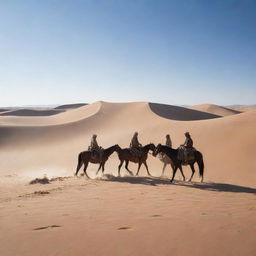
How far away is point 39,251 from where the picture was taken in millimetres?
4484

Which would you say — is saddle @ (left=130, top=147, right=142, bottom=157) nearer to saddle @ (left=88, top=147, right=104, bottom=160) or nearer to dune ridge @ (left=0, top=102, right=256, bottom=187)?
saddle @ (left=88, top=147, right=104, bottom=160)

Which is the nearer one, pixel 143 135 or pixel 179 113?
pixel 143 135

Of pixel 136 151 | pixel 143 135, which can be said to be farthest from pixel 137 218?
pixel 143 135

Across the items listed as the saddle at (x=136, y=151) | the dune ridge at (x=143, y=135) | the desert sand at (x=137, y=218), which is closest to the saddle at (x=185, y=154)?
the desert sand at (x=137, y=218)

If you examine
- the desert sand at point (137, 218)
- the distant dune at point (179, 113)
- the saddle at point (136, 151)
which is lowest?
the desert sand at point (137, 218)

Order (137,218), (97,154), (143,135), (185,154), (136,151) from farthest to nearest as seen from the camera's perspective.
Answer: (143,135) < (136,151) < (97,154) < (185,154) < (137,218)

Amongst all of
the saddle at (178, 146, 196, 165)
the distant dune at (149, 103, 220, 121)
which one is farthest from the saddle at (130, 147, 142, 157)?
the distant dune at (149, 103, 220, 121)

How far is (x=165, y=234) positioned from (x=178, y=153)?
729 cm

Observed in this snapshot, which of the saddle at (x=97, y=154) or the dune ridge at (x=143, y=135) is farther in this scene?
the dune ridge at (x=143, y=135)

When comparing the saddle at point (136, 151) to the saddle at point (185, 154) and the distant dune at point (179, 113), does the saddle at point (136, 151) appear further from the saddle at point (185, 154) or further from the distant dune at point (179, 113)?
the distant dune at point (179, 113)

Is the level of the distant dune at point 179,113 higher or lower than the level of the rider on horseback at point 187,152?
higher

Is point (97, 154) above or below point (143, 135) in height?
below

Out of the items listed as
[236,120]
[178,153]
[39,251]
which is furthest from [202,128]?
[39,251]

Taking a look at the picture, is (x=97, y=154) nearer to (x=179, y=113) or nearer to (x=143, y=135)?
(x=143, y=135)
